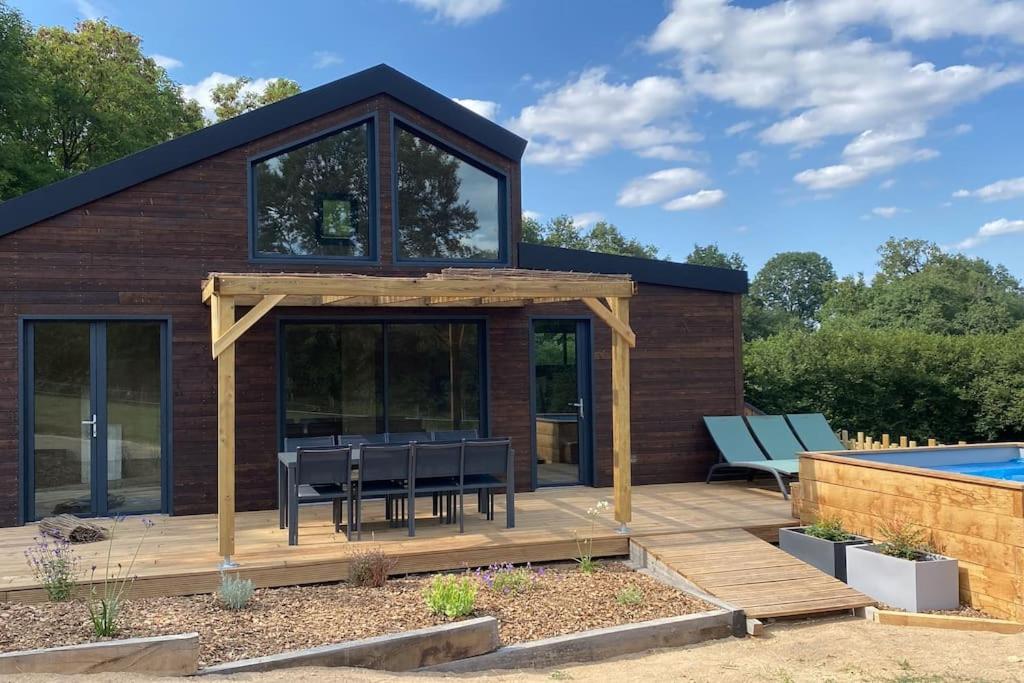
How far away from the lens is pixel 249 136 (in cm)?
825

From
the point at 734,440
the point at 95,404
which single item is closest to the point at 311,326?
the point at 95,404

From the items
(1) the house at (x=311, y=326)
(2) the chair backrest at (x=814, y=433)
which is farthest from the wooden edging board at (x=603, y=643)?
(2) the chair backrest at (x=814, y=433)

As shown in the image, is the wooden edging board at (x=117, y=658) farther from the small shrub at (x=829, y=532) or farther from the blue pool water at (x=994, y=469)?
the blue pool water at (x=994, y=469)

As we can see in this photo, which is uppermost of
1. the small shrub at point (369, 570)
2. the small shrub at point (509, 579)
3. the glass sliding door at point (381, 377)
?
the glass sliding door at point (381, 377)

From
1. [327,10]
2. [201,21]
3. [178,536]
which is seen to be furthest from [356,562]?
[201,21]

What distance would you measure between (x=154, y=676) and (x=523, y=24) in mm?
20519

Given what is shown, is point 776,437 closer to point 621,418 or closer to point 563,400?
point 563,400

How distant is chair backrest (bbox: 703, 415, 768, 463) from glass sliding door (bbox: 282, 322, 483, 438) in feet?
9.40

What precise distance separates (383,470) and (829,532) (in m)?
3.69

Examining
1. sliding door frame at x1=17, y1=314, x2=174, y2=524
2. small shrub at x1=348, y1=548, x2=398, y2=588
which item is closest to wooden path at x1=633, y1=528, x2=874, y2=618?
small shrub at x1=348, y1=548, x2=398, y2=588

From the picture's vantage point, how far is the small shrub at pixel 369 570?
5918mm

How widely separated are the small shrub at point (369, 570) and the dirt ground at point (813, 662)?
1567mm

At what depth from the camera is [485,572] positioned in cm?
641

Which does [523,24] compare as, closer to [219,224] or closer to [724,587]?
[219,224]
